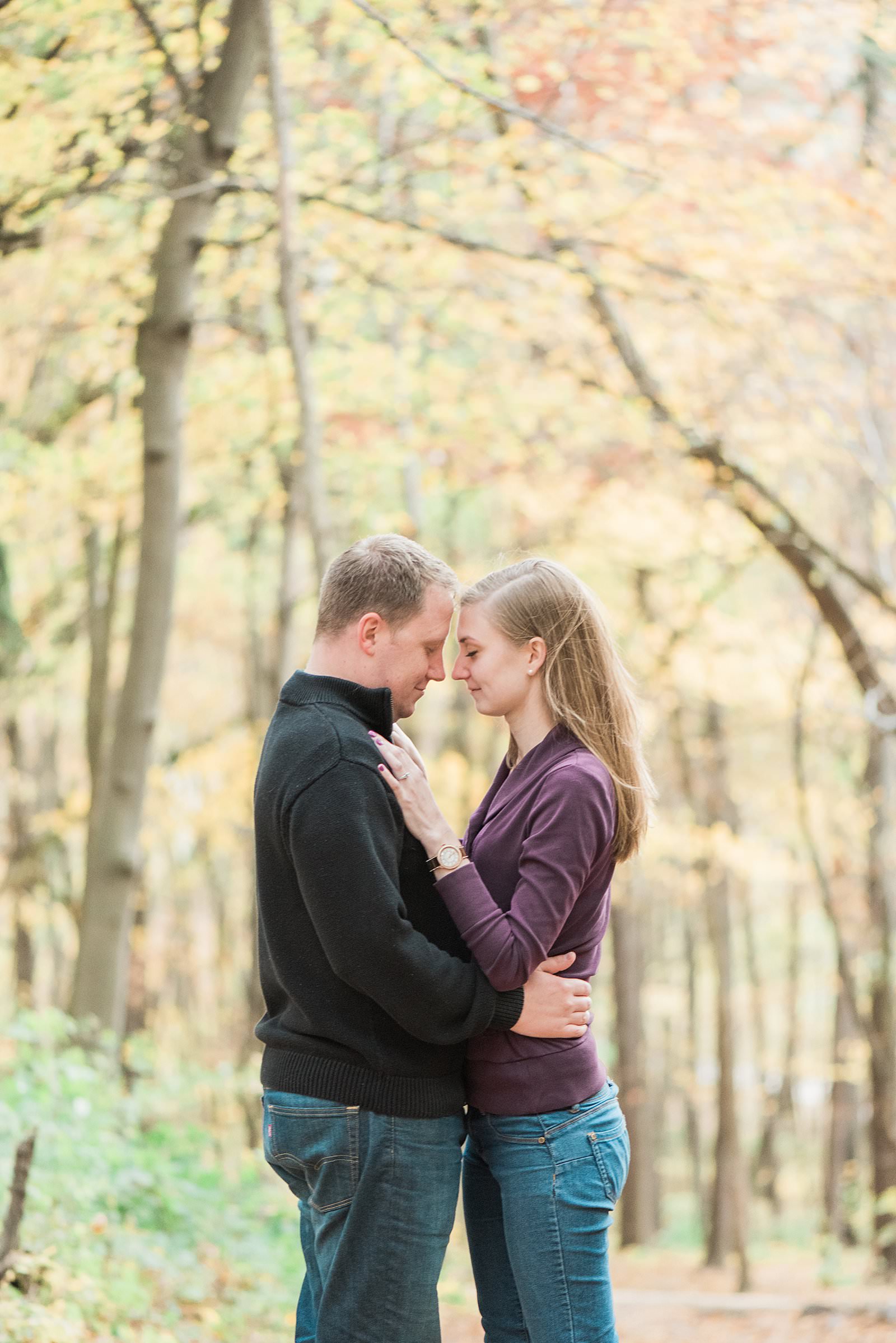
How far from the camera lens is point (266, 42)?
5934mm

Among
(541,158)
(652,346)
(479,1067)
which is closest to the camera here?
(479,1067)

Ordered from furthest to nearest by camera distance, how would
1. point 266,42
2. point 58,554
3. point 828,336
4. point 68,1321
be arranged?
point 58,554, point 828,336, point 266,42, point 68,1321

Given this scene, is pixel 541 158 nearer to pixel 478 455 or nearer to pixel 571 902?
pixel 478 455

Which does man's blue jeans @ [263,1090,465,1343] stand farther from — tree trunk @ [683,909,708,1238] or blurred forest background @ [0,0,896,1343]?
tree trunk @ [683,909,708,1238]

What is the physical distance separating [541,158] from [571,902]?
6.81 meters

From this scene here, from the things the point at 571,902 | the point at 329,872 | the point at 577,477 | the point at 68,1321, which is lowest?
the point at 68,1321

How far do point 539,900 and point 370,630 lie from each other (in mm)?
692

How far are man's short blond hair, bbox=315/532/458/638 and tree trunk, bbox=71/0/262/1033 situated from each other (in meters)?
4.81

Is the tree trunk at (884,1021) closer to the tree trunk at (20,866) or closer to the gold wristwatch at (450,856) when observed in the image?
the gold wristwatch at (450,856)

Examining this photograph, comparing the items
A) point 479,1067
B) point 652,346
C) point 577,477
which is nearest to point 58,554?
point 577,477

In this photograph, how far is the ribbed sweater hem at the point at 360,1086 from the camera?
2.51 metres

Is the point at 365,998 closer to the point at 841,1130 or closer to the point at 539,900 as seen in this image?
the point at 539,900

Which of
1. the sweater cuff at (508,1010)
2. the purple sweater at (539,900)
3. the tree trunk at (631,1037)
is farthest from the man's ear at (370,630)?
the tree trunk at (631,1037)

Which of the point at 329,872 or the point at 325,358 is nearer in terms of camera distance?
the point at 329,872
